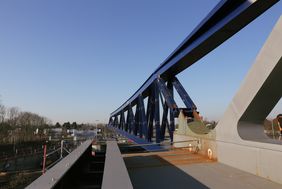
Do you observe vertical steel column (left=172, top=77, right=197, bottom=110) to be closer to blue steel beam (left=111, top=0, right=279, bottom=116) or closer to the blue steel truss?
the blue steel truss

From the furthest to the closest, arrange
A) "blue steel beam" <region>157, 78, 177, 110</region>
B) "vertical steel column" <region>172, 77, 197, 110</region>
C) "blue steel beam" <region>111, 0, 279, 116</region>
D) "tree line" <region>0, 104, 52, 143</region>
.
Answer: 1. "tree line" <region>0, 104, 52, 143</region>
2. "blue steel beam" <region>157, 78, 177, 110</region>
3. "vertical steel column" <region>172, 77, 197, 110</region>
4. "blue steel beam" <region>111, 0, 279, 116</region>

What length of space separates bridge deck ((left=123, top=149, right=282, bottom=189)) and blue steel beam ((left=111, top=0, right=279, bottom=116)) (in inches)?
283

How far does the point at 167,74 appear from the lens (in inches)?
897

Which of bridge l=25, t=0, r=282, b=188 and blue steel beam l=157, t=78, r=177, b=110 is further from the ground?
blue steel beam l=157, t=78, r=177, b=110

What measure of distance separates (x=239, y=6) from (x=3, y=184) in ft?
143

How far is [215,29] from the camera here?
45.0 feet

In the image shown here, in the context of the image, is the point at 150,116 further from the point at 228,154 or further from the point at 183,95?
the point at 228,154

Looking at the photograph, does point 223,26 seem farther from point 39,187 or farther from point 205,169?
point 39,187

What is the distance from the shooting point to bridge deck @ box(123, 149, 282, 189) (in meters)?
5.66

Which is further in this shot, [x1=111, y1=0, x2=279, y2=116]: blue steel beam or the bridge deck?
[x1=111, y1=0, x2=279, y2=116]: blue steel beam

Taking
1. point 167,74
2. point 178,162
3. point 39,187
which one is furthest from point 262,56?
point 167,74

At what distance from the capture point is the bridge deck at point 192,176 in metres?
5.66

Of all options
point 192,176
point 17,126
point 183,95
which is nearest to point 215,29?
point 183,95

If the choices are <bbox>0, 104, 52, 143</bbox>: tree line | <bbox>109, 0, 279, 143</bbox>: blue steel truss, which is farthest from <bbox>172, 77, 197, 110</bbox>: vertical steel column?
<bbox>0, 104, 52, 143</bbox>: tree line
